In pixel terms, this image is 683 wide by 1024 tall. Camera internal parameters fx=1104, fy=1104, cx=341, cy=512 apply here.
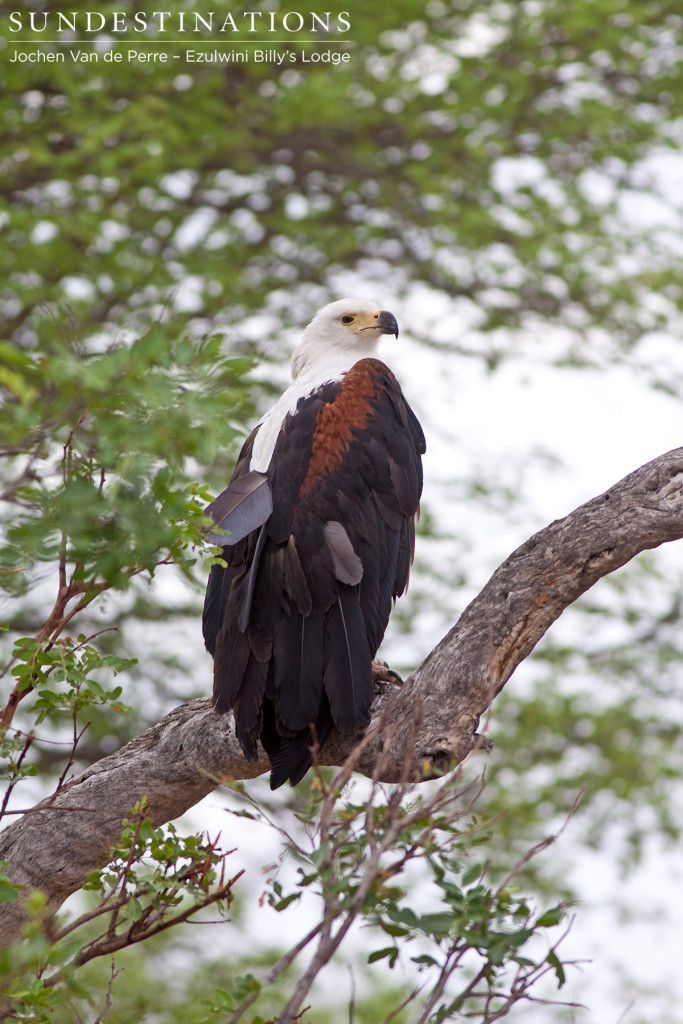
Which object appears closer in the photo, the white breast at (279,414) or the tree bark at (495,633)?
the tree bark at (495,633)

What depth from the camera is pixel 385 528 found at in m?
3.49

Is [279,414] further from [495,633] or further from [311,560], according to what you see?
[495,633]

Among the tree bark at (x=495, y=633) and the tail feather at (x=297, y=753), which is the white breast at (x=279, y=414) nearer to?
the tail feather at (x=297, y=753)

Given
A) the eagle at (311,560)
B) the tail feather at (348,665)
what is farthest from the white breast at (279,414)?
the tail feather at (348,665)

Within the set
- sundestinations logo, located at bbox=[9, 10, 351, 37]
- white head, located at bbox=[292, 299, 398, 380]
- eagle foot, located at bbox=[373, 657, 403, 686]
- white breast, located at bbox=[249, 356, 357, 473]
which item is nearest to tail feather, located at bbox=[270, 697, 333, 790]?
eagle foot, located at bbox=[373, 657, 403, 686]

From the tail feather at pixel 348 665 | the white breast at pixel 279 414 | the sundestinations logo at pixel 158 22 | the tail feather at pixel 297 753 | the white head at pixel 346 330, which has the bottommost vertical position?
the tail feather at pixel 297 753

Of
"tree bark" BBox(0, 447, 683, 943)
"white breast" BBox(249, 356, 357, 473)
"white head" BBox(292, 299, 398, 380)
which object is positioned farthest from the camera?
"white head" BBox(292, 299, 398, 380)

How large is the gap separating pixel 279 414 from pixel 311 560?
0.75 meters

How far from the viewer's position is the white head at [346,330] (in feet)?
14.8

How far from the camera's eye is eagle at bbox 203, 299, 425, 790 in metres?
3.03

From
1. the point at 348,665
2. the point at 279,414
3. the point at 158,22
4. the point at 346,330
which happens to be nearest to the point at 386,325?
the point at 346,330

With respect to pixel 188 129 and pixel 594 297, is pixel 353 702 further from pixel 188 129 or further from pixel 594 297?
pixel 594 297

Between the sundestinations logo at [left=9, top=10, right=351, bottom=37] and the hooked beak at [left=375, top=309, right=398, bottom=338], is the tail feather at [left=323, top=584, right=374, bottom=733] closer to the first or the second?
the hooked beak at [left=375, top=309, right=398, bottom=338]

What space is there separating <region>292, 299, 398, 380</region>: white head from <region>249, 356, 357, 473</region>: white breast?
0.36 metres
